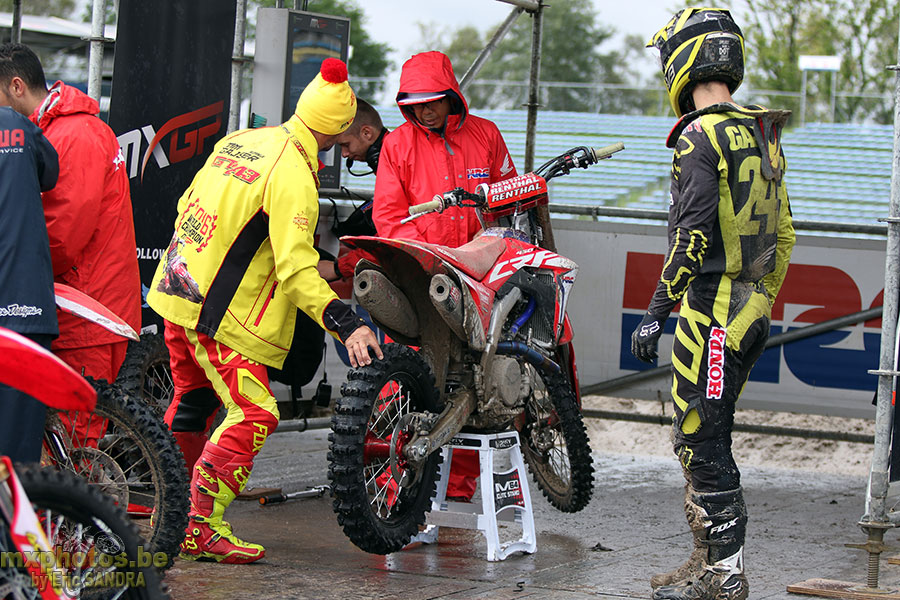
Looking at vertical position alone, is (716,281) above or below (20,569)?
above

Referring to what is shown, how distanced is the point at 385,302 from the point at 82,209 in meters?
1.28

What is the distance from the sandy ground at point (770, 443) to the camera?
1134cm

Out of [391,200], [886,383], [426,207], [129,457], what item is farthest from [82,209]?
[886,383]

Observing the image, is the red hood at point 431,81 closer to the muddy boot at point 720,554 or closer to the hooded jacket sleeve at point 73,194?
the hooded jacket sleeve at point 73,194

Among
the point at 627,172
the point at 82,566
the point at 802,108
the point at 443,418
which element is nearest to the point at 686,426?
the point at 443,418

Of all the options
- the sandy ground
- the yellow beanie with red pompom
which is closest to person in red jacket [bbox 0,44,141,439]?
the yellow beanie with red pompom

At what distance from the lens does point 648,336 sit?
4457mm

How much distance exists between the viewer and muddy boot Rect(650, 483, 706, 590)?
4471 mm

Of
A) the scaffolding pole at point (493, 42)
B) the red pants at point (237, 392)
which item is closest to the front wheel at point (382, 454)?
the red pants at point (237, 392)

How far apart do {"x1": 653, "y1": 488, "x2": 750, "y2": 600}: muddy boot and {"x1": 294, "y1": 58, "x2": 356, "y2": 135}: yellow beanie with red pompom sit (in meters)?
2.08

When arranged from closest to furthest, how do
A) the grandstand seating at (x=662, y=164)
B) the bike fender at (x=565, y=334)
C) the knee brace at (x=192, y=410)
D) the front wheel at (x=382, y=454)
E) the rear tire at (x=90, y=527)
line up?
the rear tire at (x=90, y=527), the front wheel at (x=382, y=454), the knee brace at (x=192, y=410), the bike fender at (x=565, y=334), the grandstand seating at (x=662, y=164)

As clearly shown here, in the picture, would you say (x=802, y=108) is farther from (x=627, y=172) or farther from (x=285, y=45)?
(x=285, y=45)

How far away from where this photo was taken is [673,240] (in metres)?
4.47

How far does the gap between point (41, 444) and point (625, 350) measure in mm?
4597
